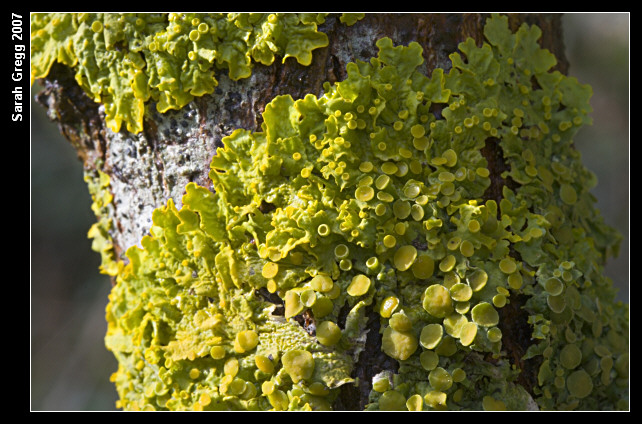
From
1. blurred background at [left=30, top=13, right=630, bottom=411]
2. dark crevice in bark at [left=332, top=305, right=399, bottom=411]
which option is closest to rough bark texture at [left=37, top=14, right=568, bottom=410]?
dark crevice in bark at [left=332, top=305, right=399, bottom=411]

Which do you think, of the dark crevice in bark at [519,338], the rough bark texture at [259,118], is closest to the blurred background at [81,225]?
the rough bark texture at [259,118]

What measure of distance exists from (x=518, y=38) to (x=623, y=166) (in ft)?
6.83

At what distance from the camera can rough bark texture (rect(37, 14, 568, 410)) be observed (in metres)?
0.86

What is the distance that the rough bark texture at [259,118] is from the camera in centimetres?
86

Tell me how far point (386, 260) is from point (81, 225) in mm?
2340

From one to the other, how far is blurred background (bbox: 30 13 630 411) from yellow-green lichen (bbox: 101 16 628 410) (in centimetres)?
190

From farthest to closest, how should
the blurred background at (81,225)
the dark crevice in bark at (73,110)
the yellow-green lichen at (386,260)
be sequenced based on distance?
the blurred background at (81,225) → the dark crevice in bark at (73,110) → the yellow-green lichen at (386,260)

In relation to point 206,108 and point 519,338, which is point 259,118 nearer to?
point 206,108

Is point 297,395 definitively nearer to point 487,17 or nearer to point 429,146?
point 429,146

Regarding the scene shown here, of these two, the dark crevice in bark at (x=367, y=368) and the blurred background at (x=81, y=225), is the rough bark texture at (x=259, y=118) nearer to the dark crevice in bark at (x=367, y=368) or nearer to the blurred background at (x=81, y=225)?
the dark crevice in bark at (x=367, y=368)

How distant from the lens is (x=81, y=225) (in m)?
2.74

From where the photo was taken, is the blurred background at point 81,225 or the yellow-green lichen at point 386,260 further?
the blurred background at point 81,225

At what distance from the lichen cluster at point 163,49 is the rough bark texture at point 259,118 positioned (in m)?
0.02

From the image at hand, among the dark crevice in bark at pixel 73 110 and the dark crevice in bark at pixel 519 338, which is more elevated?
the dark crevice in bark at pixel 73 110
